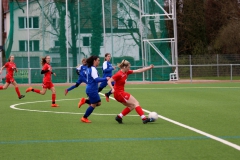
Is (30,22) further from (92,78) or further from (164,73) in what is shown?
(92,78)

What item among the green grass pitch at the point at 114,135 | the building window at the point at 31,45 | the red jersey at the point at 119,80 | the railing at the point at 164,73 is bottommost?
the green grass pitch at the point at 114,135

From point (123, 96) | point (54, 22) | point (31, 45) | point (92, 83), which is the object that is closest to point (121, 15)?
point (54, 22)

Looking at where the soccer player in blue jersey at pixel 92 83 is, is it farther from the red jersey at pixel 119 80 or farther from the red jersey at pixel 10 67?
the red jersey at pixel 10 67

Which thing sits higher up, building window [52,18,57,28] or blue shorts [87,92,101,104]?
building window [52,18,57,28]

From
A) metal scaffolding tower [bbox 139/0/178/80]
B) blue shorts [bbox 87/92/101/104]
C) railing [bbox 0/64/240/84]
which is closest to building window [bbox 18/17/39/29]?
railing [bbox 0/64/240/84]

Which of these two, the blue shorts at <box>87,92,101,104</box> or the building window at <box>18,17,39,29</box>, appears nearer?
the blue shorts at <box>87,92,101,104</box>

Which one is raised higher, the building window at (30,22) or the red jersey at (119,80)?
the building window at (30,22)

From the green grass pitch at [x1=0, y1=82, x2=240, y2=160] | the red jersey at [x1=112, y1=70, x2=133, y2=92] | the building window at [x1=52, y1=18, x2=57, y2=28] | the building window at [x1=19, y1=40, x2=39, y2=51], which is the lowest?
the green grass pitch at [x1=0, y1=82, x2=240, y2=160]

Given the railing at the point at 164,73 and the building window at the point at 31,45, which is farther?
the building window at the point at 31,45

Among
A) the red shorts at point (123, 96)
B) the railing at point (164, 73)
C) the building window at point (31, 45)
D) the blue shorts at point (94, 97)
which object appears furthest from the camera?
the building window at point (31, 45)

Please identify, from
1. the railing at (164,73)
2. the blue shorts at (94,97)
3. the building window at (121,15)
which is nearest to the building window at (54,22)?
the railing at (164,73)

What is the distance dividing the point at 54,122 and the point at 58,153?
5086 millimetres

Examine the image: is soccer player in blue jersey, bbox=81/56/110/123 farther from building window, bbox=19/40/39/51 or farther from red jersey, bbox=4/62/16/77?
building window, bbox=19/40/39/51

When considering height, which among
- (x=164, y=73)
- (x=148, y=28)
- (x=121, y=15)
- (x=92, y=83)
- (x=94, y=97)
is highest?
(x=121, y=15)
